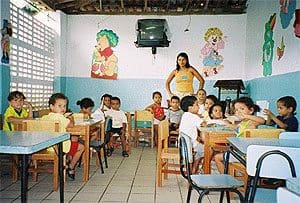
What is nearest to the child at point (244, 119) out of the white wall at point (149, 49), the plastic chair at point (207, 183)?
the plastic chair at point (207, 183)

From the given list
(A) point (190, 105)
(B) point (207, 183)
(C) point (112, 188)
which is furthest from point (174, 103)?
(B) point (207, 183)

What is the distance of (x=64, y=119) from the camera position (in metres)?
4.21

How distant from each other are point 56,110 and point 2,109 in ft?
Answer: 5.02

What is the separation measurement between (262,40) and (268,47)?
21.2 inches

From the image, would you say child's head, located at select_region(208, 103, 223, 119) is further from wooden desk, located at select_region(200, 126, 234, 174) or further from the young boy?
wooden desk, located at select_region(200, 126, 234, 174)

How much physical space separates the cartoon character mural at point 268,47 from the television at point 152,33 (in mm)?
2418

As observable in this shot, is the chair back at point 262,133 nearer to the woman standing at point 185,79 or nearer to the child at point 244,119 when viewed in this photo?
the child at point 244,119

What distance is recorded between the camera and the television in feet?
28.2

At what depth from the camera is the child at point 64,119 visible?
4.17m

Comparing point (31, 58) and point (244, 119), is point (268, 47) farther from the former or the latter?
point (31, 58)

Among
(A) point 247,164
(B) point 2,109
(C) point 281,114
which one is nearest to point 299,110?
(C) point 281,114

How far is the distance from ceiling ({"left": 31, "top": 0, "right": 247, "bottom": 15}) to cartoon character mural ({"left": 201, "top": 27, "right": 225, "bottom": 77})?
471 millimetres

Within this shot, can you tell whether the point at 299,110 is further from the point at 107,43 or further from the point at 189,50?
the point at 107,43

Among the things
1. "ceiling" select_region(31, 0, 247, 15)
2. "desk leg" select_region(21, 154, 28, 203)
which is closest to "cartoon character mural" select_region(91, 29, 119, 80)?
"ceiling" select_region(31, 0, 247, 15)
